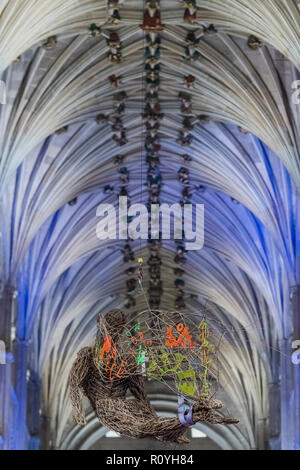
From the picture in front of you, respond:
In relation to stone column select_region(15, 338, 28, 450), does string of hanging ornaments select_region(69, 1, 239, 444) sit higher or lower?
lower

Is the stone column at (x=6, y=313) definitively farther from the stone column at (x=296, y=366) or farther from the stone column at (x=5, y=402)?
the stone column at (x=296, y=366)

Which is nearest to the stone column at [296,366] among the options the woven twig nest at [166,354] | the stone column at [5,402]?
the stone column at [5,402]

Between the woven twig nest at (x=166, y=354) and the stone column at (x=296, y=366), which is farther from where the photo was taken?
the stone column at (x=296, y=366)

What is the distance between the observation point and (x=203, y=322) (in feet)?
65.2

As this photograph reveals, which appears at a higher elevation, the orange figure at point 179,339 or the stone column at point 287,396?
the stone column at point 287,396

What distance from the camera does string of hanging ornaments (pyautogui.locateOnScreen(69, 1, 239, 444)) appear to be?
63.9 feet

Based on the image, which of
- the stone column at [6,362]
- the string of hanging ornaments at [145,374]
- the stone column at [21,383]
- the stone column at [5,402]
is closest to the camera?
the string of hanging ornaments at [145,374]

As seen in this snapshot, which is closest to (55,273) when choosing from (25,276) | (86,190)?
(25,276)

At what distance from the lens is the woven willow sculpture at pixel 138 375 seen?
19500mm

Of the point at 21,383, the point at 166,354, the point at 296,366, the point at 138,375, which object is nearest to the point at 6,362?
the point at 21,383

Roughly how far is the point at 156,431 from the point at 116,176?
27661 millimetres

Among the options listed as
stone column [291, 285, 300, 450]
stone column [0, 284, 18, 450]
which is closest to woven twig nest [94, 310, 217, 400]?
stone column [291, 285, 300, 450]

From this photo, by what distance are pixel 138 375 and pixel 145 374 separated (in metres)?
0.80

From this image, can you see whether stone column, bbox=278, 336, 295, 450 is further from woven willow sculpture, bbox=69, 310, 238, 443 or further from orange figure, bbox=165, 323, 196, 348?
orange figure, bbox=165, 323, 196, 348
